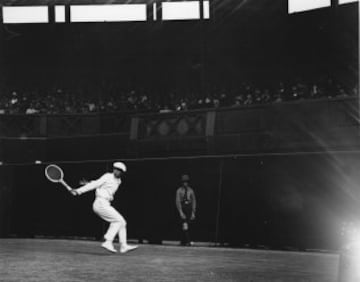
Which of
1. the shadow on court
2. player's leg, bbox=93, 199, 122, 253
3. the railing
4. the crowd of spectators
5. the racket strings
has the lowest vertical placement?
the shadow on court

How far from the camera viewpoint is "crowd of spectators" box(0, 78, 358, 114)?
1056 inches

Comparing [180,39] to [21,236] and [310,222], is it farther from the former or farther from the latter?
[310,222]

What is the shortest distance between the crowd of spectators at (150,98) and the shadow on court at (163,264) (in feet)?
34.6

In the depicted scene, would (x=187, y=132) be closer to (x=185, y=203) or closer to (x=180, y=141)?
(x=180, y=141)

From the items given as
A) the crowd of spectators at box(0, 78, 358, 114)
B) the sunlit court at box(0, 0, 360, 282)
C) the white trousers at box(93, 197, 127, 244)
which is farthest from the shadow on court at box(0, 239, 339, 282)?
the crowd of spectators at box(0, 78, 358, 114)

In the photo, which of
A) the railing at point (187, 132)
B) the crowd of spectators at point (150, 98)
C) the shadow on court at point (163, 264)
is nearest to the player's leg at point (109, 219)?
the shadow on court at point (163, 264)

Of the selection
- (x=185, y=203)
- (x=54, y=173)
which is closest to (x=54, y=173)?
(x=54, y=173)

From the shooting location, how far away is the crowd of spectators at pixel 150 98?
26.8 metres

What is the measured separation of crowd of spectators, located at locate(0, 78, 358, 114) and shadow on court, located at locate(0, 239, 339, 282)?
1055 centimetres

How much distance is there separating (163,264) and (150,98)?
17.4 metres

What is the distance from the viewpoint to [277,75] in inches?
1222

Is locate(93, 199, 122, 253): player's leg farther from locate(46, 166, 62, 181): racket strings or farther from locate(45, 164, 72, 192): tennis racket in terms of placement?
locate(46, 166, 62, 181): racket strings

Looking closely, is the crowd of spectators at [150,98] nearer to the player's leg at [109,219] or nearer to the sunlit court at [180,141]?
the sunlit court at [180,141]

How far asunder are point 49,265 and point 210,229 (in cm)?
640
